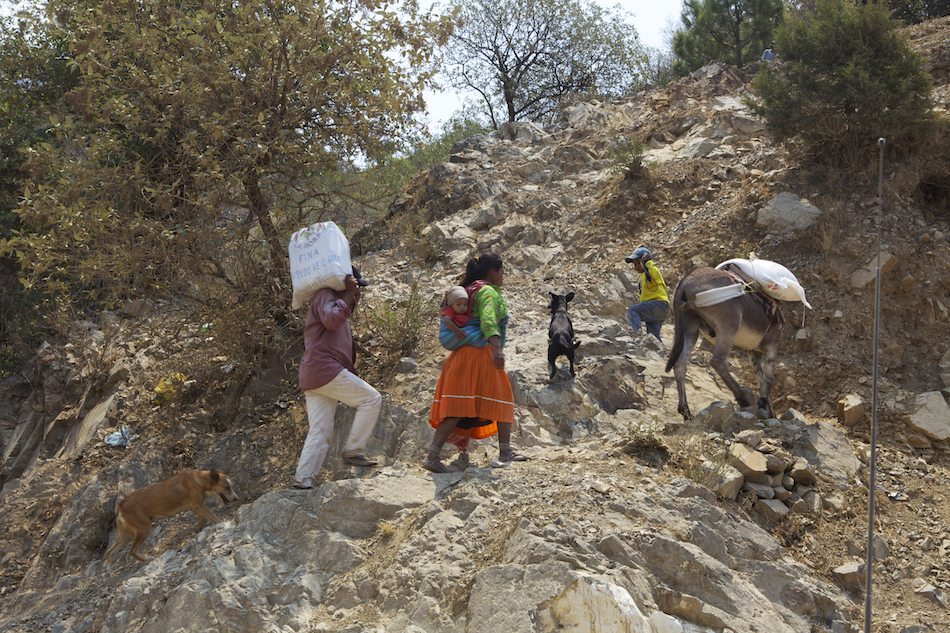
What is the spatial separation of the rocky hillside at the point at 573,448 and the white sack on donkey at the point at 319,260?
1.54m

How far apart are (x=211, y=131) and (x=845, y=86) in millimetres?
8612

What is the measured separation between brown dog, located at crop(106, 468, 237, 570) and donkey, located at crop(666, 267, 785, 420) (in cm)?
422

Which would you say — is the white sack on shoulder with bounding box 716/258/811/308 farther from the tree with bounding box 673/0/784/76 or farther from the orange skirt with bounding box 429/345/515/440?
the tree with bounding box 673/0/784/76

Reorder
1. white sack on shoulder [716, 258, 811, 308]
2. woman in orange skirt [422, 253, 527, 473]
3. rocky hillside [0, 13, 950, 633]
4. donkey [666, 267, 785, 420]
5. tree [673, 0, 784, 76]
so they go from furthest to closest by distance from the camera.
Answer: tree [673, 0, 784, 76]
white sack on shoulder [716, 258, 811, 308]
donkey [666, 267, 785, 420]
woman in orange skirt [422, 253, 527, 473]
rocky hillside [0, 13, 950, 633]

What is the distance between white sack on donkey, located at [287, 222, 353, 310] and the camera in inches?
206

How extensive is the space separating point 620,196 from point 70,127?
8.31 meters

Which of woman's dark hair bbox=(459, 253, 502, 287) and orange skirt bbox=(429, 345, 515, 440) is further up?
woman's dark hair bbox=(459, 253, 502, 287)

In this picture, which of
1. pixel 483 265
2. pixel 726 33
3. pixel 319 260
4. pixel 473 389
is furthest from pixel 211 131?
pixel 726 33

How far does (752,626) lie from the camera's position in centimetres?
379

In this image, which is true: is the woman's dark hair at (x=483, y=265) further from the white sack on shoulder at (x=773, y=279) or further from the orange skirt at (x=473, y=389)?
the white sack on shoulder at (x=773, y=279)

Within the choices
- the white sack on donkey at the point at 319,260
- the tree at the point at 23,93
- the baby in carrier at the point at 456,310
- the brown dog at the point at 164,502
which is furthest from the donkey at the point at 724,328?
the tree at the point at 23,93

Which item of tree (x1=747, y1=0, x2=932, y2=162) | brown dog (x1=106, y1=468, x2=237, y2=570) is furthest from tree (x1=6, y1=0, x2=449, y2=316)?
tree (x1=747, y1=0, x2=932, y2=162)

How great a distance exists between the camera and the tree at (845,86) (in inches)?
367

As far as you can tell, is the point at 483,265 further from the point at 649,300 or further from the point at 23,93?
the point at 23,93
